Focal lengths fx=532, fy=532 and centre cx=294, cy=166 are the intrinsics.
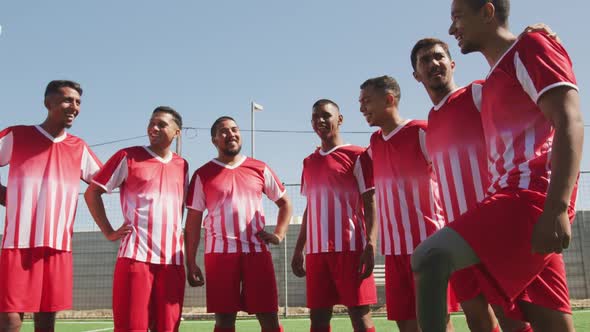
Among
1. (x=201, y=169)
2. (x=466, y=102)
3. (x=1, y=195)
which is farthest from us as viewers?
(x=201, y=169)

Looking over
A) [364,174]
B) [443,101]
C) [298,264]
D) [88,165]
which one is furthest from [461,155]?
[88,165]

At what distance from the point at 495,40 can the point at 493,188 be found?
2.30ft

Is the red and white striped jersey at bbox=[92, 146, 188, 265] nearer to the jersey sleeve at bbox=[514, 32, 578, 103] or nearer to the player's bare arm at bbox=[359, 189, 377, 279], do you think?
the player's bare arm at bbox=[359, 189, 377, 279]

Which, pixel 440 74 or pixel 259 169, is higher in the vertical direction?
pixel 440 74

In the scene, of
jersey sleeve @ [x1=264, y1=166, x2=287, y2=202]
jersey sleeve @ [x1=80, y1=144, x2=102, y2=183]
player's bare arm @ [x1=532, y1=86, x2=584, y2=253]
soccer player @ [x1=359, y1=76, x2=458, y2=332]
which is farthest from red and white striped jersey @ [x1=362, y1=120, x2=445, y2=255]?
jersey sleeve @ [x1=80, y1=144, x2=102, y2=183]

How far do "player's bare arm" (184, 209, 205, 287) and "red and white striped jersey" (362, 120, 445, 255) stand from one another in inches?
65.1

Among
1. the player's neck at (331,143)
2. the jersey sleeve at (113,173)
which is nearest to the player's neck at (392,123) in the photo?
the player's neck at (331,143)

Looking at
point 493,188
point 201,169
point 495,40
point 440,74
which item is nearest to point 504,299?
point 493,188

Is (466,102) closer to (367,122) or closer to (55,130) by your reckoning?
(367,122)

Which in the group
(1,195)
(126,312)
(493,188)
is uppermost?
(1,195)

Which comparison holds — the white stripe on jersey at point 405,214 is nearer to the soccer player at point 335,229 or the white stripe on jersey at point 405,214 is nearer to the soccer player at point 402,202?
the soccer player at point 402,202

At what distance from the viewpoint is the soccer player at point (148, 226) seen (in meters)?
4.07

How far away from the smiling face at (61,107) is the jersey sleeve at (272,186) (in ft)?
5.84

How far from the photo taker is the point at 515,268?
2010 mm
